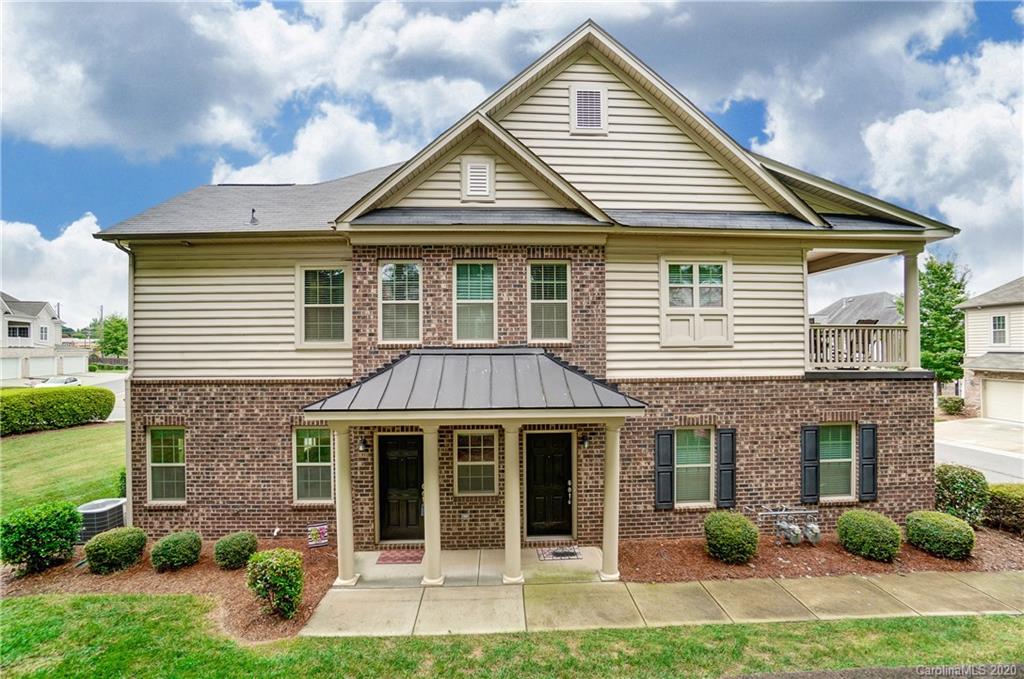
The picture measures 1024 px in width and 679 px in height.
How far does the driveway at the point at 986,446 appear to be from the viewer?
1449cm

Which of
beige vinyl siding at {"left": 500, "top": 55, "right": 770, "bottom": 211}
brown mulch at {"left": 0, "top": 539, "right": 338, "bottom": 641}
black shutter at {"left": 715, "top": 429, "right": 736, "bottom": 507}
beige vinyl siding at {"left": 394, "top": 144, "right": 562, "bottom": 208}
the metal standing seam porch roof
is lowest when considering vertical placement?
brown mulch at {"left": 0, "top": 539, "right": 338, "bottom": 641}

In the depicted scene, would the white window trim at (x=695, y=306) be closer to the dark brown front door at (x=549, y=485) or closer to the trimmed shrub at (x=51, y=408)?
the dark brown front door at (x=549, y=485)

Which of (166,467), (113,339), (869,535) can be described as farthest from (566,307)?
(113,339)

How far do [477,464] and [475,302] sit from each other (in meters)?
3.30

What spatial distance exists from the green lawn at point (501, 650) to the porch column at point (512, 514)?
145cm

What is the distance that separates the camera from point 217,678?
5.20 m

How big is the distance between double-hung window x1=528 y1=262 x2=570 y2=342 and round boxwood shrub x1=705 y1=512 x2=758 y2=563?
4508 millimetres

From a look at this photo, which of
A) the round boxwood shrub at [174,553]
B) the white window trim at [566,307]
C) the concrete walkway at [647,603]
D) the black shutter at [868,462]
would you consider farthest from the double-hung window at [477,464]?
the black shutter at [868,462]

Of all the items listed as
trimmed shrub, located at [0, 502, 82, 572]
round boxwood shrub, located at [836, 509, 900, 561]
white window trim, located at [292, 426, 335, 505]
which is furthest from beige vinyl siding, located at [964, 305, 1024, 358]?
trimmed shrub, located at [0, 502, 82, 572]

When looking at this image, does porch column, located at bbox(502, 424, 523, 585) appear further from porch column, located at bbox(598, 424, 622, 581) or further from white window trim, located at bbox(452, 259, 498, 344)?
white window trim, located at bbox(452, 259, 498, 344)

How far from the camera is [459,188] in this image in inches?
354

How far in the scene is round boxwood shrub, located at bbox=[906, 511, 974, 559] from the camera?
26.6ft

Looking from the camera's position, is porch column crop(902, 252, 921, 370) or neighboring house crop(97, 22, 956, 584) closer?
neighboring house crop(97, 22, 956, 584)

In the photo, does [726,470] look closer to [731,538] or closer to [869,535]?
[731,538]
